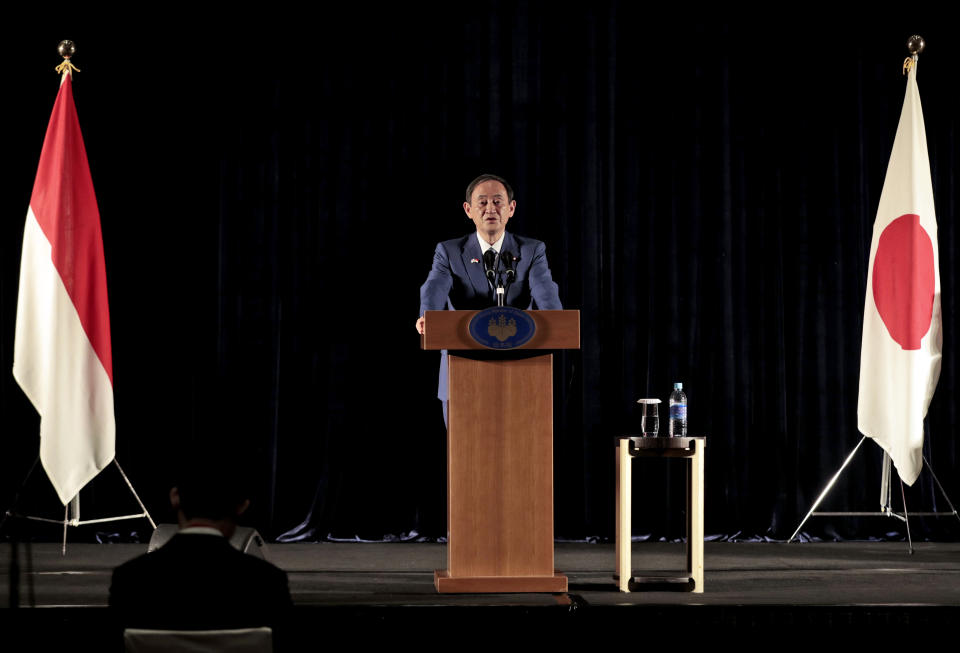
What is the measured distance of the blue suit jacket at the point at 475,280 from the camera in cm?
429

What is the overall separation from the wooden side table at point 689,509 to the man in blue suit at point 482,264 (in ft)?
2.30

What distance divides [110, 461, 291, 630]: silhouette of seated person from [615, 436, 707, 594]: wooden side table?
2.06m

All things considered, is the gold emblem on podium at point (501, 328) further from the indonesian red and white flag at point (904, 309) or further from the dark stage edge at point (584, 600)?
the indonesian red and white flag at point (904, 309)

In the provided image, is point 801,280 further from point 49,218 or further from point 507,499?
point 49,218

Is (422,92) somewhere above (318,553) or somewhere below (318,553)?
above

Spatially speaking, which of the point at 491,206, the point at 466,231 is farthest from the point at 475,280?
the point at 466,231

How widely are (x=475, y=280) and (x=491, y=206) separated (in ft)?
1.11

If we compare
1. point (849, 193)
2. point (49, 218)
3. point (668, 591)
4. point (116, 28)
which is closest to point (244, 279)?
point (49, 218)

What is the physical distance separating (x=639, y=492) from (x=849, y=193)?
201cm

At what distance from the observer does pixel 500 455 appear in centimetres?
362

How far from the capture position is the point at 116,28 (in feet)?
18.2

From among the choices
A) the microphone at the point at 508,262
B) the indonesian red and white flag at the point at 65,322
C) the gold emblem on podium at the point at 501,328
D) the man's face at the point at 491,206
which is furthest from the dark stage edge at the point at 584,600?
the man's face at the point at 491,206

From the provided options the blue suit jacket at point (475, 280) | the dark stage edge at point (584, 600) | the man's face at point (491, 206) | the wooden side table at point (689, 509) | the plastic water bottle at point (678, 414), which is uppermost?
the man's face at point (491, 206)

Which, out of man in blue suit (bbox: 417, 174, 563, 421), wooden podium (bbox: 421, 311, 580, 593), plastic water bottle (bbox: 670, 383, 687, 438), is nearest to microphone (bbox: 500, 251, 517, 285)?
wooden podium (bbox: 421, 311, 580, 593)
